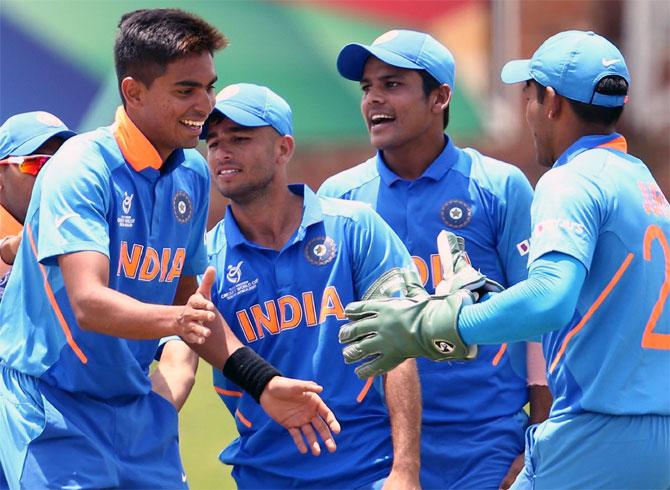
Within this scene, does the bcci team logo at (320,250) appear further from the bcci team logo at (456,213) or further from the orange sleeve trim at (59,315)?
the orange sleeve trim at (59,315)

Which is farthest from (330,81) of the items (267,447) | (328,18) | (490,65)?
(267,447)

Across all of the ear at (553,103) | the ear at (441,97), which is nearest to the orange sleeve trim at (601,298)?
the ear at (553,103)

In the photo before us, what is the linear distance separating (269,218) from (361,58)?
3.63 ft

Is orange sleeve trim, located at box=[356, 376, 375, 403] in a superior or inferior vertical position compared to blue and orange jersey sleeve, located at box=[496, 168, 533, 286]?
inferior

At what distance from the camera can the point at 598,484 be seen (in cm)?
466

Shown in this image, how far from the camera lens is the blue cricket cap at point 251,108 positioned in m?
5.72

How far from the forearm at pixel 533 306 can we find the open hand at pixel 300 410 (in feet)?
2.53

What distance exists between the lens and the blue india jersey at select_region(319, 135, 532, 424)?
5.98m

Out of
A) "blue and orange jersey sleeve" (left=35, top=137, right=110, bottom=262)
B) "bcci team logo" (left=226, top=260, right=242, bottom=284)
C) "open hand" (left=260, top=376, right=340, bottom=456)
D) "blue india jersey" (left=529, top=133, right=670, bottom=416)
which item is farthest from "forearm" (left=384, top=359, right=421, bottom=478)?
"blue and orange jersey sleeve" (left=35, top=137, right=110, bottom=262)

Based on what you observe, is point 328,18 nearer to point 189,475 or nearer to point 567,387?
point 189,475

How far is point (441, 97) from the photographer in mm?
6492

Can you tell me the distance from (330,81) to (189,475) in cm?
798

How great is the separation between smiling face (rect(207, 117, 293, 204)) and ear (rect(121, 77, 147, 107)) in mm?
716

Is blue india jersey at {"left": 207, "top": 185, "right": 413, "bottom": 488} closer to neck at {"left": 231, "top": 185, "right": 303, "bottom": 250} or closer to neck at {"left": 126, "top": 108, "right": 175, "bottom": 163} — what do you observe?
neck at {"left": 231, "top": 185, "right": 303, "bottom": 250}
